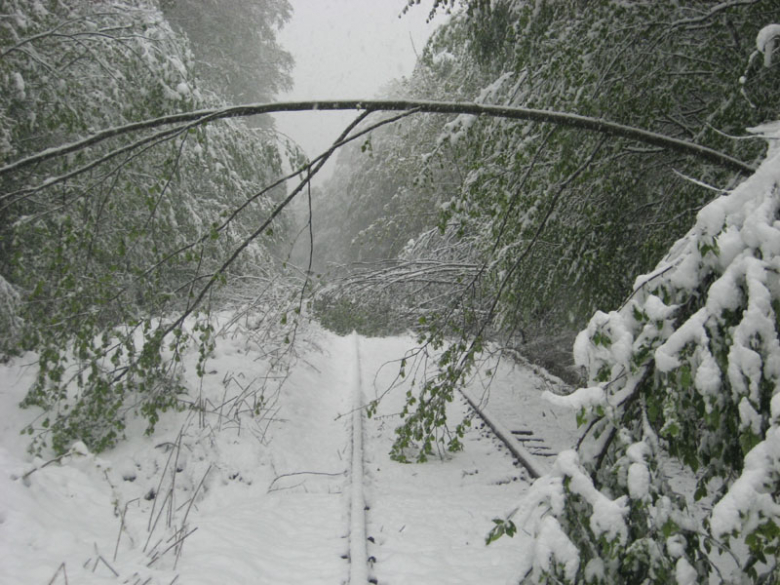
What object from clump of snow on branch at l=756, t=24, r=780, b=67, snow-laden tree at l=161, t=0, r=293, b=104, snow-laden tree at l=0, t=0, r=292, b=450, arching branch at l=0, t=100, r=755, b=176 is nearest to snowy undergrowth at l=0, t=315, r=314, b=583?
snow-laden tree at l=0, t=0, r=292, b=450

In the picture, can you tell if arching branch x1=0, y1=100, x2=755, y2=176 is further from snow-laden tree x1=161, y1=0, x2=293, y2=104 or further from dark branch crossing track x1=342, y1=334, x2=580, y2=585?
snow-laden tree x1=161, y1=0, x2=293, y2=104

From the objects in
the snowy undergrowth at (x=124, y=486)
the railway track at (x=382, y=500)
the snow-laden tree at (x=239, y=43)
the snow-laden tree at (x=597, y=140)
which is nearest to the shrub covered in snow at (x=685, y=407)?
the snow-laden tree at (x=597, y=140)

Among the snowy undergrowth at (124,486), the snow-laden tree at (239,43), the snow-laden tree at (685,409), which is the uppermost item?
the snow-laden tree at (239,43)

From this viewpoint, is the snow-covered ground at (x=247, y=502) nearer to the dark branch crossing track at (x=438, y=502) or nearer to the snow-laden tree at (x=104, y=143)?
the dark branch crossing track at (x=438, y=502)

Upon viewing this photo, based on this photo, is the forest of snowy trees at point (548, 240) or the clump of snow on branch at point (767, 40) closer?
the forest of snowy trees at point (548, 240)

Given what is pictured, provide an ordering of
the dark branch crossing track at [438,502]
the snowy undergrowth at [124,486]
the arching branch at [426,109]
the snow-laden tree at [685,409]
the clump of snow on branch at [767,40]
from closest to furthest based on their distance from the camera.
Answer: the snow-laden tree at [685,409] < the arching branch at [426,109] < the clump of snow on branch at [767,40] < the snowy undergrowth at [124,486] < the dark branch crossing track at [438,502]

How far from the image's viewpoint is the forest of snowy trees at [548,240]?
1.77 m

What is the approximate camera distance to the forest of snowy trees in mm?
1771

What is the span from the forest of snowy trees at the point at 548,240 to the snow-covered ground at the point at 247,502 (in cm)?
61

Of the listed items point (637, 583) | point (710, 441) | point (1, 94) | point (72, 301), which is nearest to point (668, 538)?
point (637, 583)

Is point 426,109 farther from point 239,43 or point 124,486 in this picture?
point 239,43

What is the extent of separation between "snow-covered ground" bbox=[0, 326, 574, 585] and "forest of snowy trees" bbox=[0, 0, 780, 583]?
2.01 feet

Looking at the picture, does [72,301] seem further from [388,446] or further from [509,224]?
[388,446]

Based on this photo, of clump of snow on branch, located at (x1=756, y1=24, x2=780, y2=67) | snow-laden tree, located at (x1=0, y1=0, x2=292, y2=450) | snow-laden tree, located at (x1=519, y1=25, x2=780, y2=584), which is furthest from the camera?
snow-laden tree, located at (x1=0, y1=0, x2=292, y2=450)
